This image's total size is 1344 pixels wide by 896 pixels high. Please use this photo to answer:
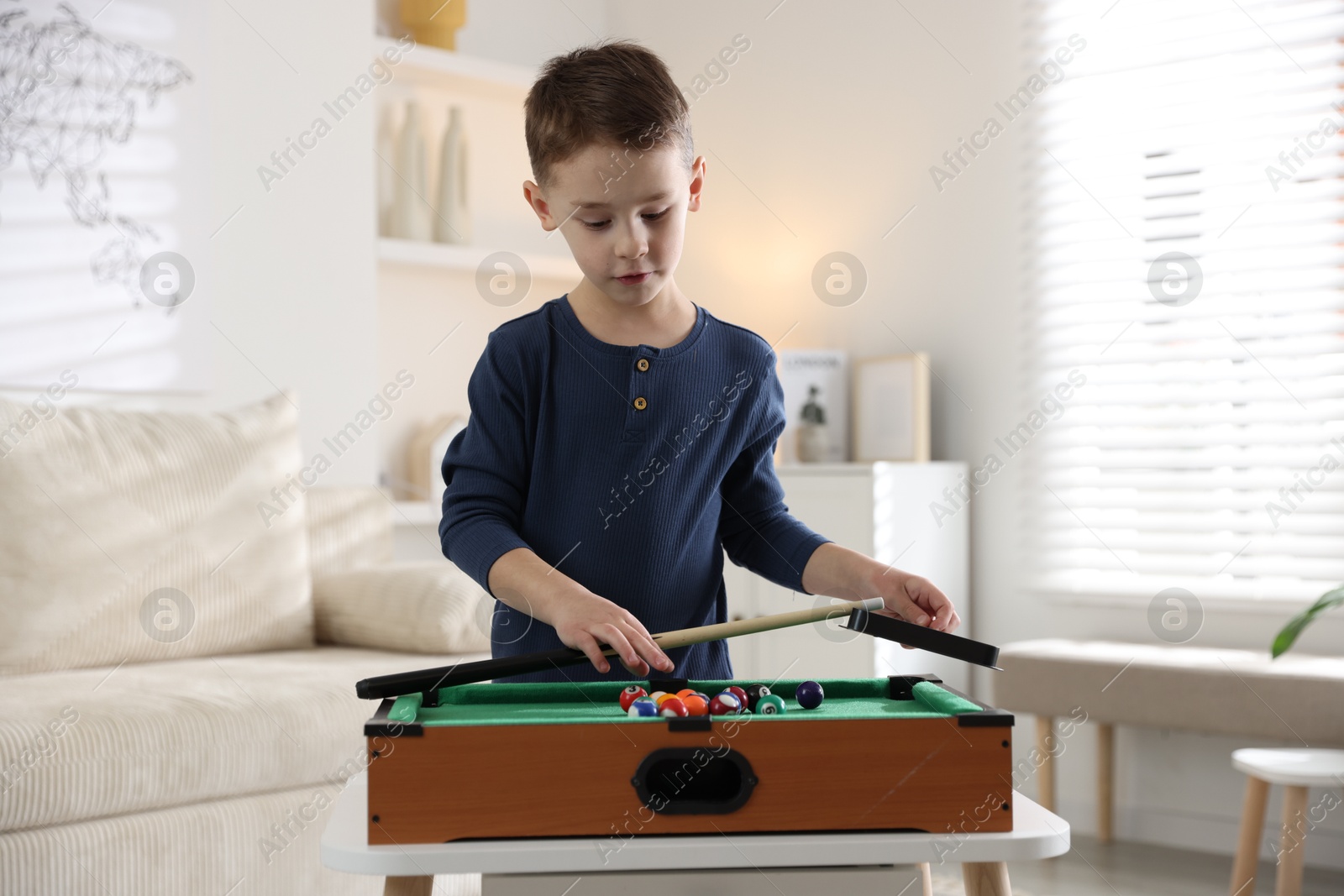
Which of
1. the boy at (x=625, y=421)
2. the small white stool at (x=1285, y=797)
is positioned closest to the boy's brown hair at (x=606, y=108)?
the boy at (x=625, y=421)

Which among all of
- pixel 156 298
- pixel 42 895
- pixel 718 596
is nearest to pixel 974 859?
pixel 718 596

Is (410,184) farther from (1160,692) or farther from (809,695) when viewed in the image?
(809,695)

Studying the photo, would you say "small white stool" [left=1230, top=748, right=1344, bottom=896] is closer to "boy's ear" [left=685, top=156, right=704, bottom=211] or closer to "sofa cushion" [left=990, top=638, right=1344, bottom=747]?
"sofa cushion" [left=990, top=638, right=1344, bottom=747]

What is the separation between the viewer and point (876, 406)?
355 centimetres

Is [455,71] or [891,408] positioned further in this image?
[455,71]

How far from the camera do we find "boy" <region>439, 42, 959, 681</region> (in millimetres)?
1109

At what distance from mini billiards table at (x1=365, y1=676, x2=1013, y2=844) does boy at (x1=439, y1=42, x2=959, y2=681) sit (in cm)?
24

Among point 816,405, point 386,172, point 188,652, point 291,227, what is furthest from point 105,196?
point 816,405

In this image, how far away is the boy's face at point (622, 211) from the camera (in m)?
1.09

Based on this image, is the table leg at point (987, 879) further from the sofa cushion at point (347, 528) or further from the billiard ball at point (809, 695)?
the sofa cushion at point (347, 528)

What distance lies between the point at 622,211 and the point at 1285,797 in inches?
75.9

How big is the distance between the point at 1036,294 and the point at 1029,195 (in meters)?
0.28

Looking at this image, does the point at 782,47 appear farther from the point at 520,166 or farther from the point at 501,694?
the point at 501,694

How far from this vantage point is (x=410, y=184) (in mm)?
3732
